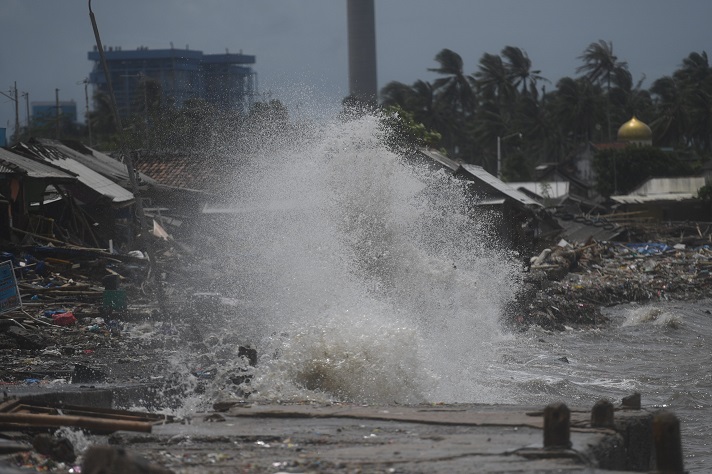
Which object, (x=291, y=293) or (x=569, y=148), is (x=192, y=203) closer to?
(x=291, y=293)

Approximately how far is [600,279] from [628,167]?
37.2 meters

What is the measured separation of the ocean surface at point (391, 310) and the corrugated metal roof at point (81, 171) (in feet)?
10.1

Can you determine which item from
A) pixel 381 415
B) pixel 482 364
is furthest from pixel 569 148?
pixel 381 415

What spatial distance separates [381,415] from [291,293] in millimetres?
11377

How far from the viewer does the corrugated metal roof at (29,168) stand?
22.0 meters

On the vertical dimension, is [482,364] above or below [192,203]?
below

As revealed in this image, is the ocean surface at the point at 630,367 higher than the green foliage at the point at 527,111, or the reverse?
the green foliage at the point at 527,111

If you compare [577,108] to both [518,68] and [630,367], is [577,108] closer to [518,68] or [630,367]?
[518,68]

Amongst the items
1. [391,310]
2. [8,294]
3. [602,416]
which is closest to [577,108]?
[391,310]

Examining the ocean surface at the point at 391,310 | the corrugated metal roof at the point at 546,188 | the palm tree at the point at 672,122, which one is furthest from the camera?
the palm tree at the point at 672,122

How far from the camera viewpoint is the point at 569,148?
8800cm

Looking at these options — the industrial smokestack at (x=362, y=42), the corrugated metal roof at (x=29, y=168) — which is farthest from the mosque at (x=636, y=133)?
the corrugated metal roof at (x=29, y=168)

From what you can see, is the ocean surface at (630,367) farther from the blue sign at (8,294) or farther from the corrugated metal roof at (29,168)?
the corrugated metal roof at (29,168)

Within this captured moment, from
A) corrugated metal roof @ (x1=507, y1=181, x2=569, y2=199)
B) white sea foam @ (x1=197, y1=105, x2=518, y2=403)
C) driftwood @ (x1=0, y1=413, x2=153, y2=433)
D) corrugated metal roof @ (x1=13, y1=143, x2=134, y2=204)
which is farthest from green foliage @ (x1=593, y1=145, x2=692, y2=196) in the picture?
driftwood @ (x1=0, y1=413, x2=153, y2=433)
